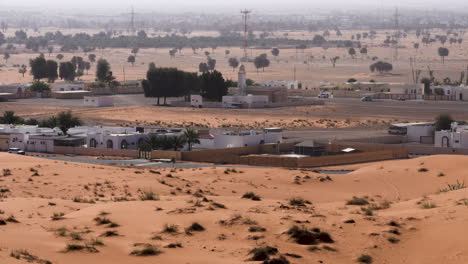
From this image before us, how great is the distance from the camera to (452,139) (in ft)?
176

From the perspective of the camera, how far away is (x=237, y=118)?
266 feet

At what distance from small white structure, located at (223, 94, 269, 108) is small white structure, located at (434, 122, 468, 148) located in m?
37.6

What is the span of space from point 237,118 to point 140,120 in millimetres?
7248

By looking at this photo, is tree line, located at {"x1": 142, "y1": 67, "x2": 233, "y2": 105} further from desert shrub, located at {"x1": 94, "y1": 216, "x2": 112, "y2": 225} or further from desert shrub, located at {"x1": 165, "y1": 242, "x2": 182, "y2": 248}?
desert shrub, located at {"x1": 165, "y1": 242, "x2": 182, "y2": 248}

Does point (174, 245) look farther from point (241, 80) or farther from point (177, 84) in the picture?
point (177, 84)

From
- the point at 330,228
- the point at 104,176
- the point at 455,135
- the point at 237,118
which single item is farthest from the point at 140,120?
the point at 330,228

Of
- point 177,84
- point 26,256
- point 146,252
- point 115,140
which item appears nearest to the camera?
point 26,256

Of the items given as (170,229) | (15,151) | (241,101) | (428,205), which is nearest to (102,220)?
(170,229)

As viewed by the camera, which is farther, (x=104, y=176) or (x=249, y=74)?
(x=249, y=74)

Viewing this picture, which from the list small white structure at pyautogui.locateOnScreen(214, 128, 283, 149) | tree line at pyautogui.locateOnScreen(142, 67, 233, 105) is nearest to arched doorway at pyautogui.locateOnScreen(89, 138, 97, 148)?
small white structure at pyautogui.locateOnScreen(214, 128, 283, 149)

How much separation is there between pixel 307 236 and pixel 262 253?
2.00 metres

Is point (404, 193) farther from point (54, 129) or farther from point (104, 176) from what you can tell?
point (54, 129)

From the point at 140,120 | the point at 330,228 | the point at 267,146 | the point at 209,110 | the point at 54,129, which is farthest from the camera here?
the point at 209,110

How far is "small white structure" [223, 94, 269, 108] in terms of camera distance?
301 ft
